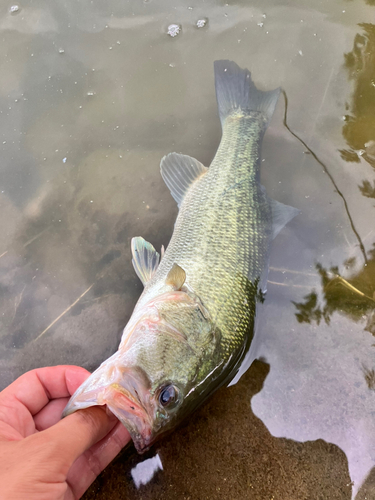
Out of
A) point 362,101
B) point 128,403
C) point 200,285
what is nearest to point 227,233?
point 200,285

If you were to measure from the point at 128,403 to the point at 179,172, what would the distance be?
1.94 meters

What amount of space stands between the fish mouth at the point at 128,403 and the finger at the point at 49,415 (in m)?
0.60

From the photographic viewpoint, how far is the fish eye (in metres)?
1.64

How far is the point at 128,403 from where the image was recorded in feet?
4.90

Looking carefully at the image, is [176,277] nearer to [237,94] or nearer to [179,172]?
[179,172]

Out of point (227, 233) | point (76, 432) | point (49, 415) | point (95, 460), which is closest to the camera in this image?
point (76, 432)

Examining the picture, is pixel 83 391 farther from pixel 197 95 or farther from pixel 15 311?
pixel 197 95

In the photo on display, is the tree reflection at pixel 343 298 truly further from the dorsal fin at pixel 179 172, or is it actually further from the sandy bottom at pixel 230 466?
the dorsal fin at pixel 179 172

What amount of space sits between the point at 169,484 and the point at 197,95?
11.1 ft

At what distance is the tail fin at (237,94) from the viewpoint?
297 centimetres

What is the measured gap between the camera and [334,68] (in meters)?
3.33

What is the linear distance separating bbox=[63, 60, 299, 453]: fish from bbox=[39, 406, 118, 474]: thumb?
0.23 ft

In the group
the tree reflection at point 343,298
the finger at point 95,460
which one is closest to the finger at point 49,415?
the finger at point 95,460

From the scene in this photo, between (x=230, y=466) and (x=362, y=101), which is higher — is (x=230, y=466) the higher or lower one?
the lower one
